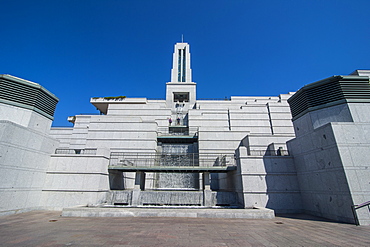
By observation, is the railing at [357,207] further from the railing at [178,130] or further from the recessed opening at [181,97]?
the recessed opening at [181,97]

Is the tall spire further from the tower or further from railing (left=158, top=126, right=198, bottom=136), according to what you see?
railing (left=158, top=126, right=198, bottom=136)

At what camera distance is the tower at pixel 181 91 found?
3910 cm

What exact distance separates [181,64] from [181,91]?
1200 centimetres

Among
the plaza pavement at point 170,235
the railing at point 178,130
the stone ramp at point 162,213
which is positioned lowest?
the plaza pavement at point 170,235

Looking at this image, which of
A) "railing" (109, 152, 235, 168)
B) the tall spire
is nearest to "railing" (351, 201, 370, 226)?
"railing" (109, 152, 235, 168)

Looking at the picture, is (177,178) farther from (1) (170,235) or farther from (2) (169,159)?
(1) (170,235)

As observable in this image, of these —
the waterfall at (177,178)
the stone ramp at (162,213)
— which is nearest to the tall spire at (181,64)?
the waterfall at (177,178)

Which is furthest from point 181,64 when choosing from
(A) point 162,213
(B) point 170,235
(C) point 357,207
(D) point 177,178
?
(B) point 170,235

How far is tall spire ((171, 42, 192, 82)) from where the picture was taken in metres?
46.1

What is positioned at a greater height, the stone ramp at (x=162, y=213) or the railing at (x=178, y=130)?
the railing at (x=178, y=130)

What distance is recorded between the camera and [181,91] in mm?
41031

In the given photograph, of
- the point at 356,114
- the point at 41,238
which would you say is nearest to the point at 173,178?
the point at 41,238

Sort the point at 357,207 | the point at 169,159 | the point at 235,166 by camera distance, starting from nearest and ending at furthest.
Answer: the point at 357,207
the point at 235,166
the point at 169,159

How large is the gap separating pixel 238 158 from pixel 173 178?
1133cm
